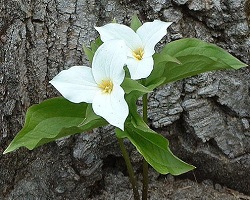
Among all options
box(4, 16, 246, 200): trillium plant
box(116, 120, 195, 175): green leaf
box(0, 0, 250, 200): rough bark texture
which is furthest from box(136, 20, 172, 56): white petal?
box(0, 0, 250, 200): rough bark texture

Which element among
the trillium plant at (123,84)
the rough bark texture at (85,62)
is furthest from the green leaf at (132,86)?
the rough bark texture at (85,62)

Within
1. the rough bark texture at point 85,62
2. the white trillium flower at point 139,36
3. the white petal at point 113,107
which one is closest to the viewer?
the white petal at point 113,107

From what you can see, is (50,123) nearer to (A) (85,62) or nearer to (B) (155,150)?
(B) (155,150)

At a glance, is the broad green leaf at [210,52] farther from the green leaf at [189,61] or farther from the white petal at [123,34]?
the white petal at [123,34]

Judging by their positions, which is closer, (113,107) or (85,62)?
(113,107)

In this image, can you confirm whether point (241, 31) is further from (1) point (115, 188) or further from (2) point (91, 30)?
(1) point (115, 188)

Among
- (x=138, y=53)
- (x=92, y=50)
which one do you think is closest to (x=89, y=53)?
(x=92, y=50)
